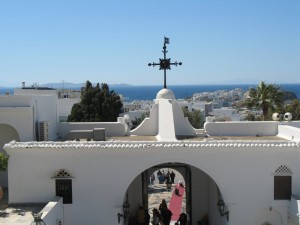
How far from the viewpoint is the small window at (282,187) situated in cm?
1534

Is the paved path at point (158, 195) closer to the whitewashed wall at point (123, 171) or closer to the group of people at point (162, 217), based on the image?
the group of people at point (162, 217)

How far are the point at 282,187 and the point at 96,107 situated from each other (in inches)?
1062

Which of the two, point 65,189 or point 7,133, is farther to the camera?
point 7,133

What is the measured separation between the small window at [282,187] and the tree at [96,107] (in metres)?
25.2

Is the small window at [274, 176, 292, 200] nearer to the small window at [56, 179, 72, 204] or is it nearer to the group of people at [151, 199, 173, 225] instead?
the group of people at [151, 199, 173, 225]

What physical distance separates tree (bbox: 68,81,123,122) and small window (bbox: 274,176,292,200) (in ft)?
82.6

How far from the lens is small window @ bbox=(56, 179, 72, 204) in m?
15.4

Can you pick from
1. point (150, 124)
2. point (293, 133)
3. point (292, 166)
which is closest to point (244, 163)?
point (292, 166)

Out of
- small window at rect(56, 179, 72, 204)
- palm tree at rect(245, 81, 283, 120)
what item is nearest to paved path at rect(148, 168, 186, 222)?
palm tree at rect(245, 81, 283, 120)

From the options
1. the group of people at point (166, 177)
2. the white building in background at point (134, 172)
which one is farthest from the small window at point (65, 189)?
the group of people at point (166, 177)

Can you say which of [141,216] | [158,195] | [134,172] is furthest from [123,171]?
[158,195]

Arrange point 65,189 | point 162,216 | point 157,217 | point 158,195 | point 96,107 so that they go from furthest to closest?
point 96,107 → point 158,195 → point 162,216 → point 157,217 → point 65,189

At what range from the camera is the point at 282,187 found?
1538cm

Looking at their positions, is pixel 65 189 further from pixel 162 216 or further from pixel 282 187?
pixel 282 187
